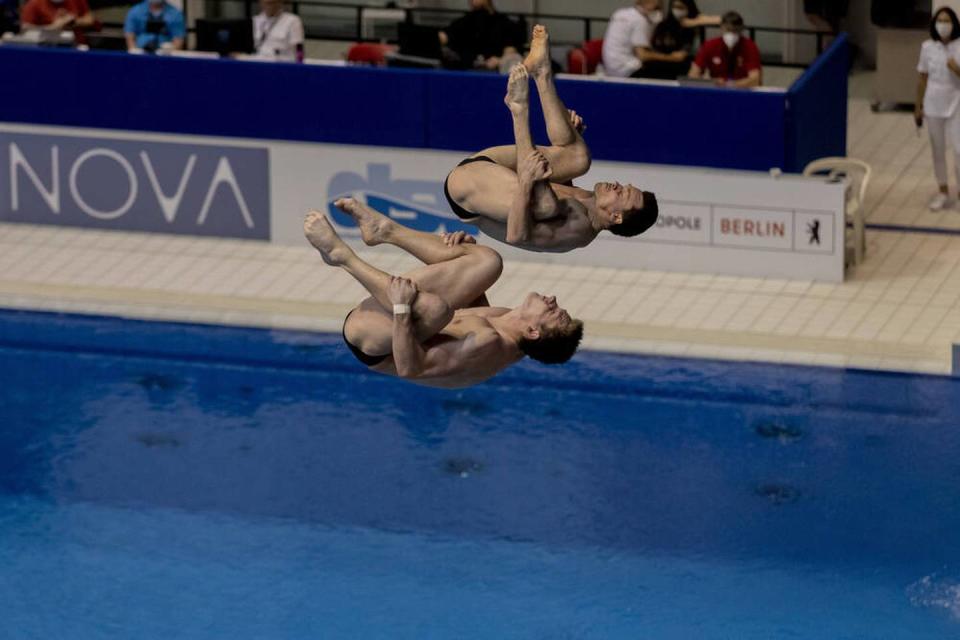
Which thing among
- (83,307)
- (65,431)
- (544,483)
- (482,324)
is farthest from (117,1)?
(482,324)

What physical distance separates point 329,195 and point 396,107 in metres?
0.97

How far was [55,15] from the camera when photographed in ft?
61.6

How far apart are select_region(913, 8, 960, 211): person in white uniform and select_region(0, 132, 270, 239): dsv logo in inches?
228

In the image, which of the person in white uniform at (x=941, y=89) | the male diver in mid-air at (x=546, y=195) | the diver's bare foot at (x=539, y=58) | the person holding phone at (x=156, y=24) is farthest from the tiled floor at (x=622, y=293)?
the diver's bare foot at (x=539, y=58)

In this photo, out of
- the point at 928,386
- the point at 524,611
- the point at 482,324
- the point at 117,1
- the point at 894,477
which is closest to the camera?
the point at 482,324

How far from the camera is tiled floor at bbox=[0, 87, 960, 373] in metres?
15.0

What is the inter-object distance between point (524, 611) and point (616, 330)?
3508 millimetres

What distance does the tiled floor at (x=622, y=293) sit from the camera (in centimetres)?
1498

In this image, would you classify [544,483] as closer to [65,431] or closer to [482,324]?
[65,431]

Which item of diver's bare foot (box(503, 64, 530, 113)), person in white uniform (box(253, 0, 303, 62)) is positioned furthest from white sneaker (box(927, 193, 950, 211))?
diver's bare foot (box(503, 64, 530, 113))

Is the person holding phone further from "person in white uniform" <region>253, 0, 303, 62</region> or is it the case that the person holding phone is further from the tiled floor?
the tiled floor

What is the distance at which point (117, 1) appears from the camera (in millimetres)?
25500

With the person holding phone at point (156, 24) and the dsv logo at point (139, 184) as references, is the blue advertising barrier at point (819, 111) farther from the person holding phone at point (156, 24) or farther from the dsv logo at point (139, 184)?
the person holding phone at point (156, 24)

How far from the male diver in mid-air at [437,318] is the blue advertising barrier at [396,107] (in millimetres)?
7697
